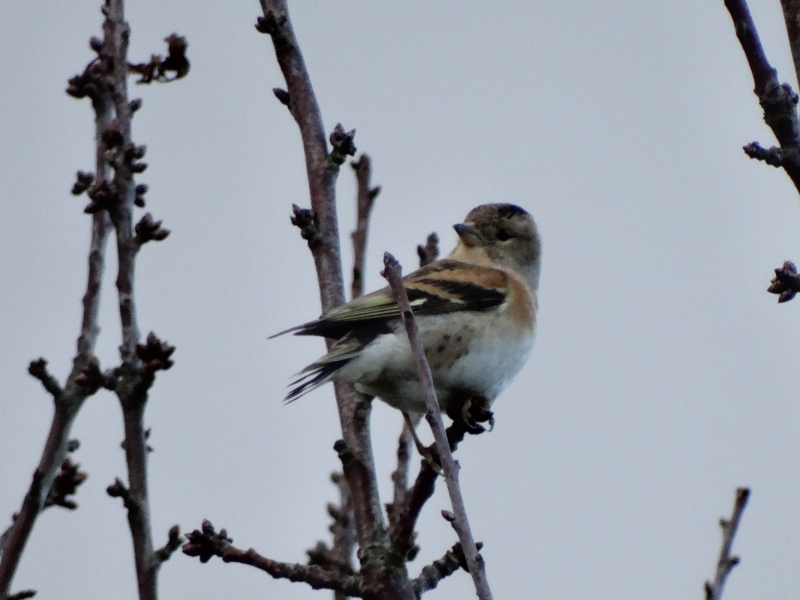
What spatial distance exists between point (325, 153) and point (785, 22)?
91.7 inches

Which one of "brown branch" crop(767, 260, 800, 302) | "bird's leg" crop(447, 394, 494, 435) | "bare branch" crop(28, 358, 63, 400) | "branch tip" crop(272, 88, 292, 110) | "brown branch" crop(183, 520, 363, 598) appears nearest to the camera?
"brown branch" crop(767, 260, 800, 302)

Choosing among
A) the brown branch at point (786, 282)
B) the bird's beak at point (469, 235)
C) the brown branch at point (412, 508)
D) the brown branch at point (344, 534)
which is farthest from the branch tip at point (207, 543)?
the bird's beak at point (469, 235)

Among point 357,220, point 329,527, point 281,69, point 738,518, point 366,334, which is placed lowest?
point 738,518

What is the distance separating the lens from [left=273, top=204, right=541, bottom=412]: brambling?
4.20 metres

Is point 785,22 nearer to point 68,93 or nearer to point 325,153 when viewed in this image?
point 325,153

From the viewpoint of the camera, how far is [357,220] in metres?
4.70

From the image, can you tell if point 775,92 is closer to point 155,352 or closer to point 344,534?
point 155,352

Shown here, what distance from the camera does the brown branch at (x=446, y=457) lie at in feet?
7.47

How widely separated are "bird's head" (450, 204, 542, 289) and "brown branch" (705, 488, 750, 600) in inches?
144

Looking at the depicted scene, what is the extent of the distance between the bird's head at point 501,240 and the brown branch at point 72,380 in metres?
2.33

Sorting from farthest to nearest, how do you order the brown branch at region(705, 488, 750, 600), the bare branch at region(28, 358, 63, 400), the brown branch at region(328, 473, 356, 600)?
the brown branch at region(328, 473, 356, 600) < the bare branch at region(28, 358, 63, 400) < the brown branch at region(705, 488, 750, 600)

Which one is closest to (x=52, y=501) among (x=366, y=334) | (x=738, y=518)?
(x=366, y=334)

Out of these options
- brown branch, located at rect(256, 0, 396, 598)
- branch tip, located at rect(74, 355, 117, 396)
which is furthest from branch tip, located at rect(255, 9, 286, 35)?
branch tip, located at rect(74, 355, 117, 396)

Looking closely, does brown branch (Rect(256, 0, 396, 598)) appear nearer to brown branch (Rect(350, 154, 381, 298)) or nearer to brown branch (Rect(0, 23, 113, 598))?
brown branch (Rect(350, 154, 381, 298))
